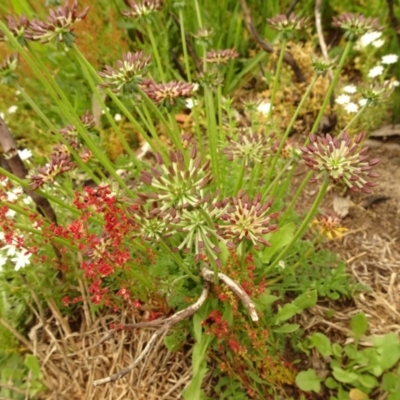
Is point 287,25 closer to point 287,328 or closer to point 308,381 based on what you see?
point 287,328

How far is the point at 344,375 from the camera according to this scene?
1481mm

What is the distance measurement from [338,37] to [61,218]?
7.05ft

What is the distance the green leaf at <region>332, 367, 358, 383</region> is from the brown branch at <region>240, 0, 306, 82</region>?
1562 mm

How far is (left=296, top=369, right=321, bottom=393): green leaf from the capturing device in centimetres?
146

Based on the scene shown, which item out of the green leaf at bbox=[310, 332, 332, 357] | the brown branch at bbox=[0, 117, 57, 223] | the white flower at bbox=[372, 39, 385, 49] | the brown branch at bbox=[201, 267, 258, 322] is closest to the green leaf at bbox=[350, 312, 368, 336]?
the green leaf at bbox=[310, 332, 332, 357]

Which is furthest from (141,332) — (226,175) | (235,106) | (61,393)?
(235,106)

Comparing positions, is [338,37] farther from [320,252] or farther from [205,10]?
[320,252]

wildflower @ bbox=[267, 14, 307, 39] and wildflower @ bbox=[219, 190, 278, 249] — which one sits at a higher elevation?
wildflower @ bbox=[267, 14, 307, 39]

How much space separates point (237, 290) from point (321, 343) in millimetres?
527

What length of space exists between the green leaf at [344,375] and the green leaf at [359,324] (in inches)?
5.4

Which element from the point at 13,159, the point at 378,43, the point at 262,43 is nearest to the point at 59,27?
the point at 13,159

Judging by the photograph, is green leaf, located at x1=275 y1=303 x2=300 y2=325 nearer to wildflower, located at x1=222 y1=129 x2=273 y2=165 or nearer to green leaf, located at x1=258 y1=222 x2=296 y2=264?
green leaf, located at x1=258 y1=222 x2=296 y2=264

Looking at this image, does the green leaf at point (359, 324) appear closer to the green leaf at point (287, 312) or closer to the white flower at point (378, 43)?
the green leaf at point (287, 312)

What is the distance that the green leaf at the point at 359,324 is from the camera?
1.52m
